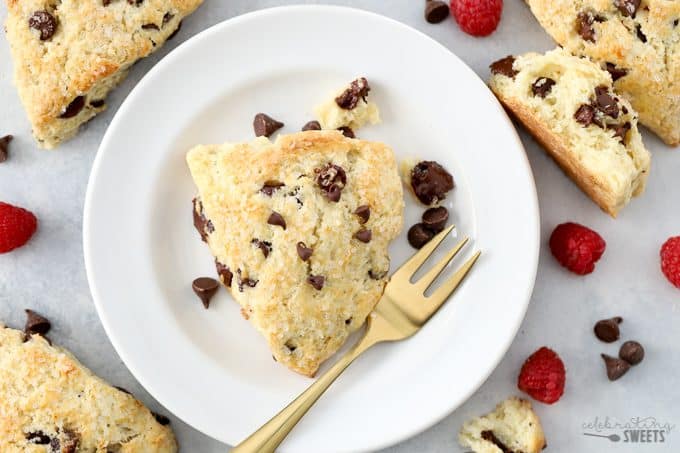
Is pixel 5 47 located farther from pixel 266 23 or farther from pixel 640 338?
pixel 640 338

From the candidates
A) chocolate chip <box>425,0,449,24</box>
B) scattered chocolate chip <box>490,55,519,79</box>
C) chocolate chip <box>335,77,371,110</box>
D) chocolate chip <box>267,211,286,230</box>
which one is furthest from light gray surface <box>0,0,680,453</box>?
chocolate chip <box>267,211,286,230</box>

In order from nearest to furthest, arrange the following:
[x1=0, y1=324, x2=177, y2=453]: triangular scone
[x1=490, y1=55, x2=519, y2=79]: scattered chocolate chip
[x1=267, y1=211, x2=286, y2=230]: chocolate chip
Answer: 1. [x1=267, y1=211, x2=286, y2=230]: chocolate chip
2. [x1=0, y1=324, x2=177, y2=453]: triangular scone
3. [x1=490, y1=55, x2=519, y2=79]: scattered chocolate chip

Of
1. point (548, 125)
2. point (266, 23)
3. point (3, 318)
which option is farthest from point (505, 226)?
point (3, 318)

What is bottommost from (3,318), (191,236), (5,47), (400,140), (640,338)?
(640,338)

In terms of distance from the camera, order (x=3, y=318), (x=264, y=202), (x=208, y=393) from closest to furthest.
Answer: (x=264, y=202)
(x=208, y=393)
(x=3, y=318)

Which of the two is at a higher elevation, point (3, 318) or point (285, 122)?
point (285, 122)

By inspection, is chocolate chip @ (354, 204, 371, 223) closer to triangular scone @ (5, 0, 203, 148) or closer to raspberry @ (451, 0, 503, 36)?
raspberry @ (451, 0, 503, 36)

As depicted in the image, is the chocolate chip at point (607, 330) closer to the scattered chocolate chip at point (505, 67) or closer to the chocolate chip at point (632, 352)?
the chocolate chip at point (632, 352)
